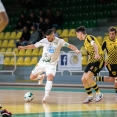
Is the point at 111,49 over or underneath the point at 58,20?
underneath

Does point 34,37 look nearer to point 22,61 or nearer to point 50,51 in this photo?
point 22,61

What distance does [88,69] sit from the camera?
10.5 metres

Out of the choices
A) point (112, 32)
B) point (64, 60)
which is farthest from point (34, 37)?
point (112, 32)

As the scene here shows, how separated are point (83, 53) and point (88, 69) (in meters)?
7.74

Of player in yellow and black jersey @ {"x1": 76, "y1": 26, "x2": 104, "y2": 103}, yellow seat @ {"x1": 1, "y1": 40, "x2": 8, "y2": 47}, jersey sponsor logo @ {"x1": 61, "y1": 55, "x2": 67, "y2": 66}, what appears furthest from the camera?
yellow seat @ {"x1": 1, "y1": 40, "x2": 8, "y2": 47}

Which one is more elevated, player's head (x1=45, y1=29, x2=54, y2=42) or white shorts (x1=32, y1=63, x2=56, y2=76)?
player's head (x1=45, y1=29, x2=54, y2=42)

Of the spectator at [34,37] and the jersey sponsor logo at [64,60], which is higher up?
the spectator at [34,37]

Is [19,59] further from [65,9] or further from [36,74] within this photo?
[36,74]

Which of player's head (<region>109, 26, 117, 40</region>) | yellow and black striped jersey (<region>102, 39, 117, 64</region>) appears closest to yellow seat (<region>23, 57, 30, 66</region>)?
yellow and black striped jersey (<region>102, 39, 117, 64</region>)

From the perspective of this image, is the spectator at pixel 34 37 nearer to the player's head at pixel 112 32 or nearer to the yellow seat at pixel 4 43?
the yellow seat at pixel 4 43

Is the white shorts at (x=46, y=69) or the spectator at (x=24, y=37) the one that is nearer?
the white shorts at (x=46, y=69)

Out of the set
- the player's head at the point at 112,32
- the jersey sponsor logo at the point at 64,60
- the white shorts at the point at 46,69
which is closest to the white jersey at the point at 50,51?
the white shorts at the point at 46,69

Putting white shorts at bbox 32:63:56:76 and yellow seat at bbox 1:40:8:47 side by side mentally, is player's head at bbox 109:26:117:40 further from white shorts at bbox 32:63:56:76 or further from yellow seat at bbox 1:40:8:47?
yellow seat at bbox 1:40:8:47

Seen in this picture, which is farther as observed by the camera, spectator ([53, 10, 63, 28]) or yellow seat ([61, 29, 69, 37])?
spectator ([53, 10, 63, 28])
